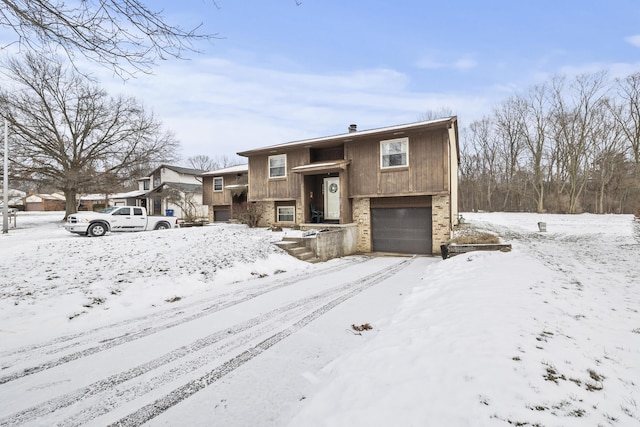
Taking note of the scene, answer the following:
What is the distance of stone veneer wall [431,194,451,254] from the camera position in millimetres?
12602

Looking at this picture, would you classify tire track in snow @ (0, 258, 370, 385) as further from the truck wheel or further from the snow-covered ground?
the truck wheel

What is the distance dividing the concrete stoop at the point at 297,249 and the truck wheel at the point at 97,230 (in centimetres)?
918

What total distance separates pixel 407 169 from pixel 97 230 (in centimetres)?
1502

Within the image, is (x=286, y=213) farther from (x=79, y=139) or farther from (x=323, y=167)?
(x=79, y=139)

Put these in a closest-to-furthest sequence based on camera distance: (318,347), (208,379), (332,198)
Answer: (208,379) → (318,347) → (332,198)

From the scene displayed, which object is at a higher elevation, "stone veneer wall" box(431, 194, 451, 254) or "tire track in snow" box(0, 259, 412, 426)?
"stone veneer wall" box(431, 194, 451, 254)

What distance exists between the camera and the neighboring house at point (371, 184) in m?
12.6

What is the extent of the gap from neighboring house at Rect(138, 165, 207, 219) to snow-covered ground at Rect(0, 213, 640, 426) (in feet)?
75.2

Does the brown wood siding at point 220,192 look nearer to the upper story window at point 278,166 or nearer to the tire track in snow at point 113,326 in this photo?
the upper story window at point 278,166

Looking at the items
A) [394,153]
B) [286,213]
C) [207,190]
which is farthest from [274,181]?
[207,190]

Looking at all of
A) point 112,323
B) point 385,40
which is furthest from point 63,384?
point 385,40

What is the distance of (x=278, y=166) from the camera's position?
16078 millimetres

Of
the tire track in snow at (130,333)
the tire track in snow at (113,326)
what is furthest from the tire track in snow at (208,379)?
the tire track in snow at (113,326)

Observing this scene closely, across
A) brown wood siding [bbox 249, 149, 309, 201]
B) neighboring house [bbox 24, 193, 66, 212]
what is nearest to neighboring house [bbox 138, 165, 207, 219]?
brown wood siding [bbox 249, 149, 309, 201]
